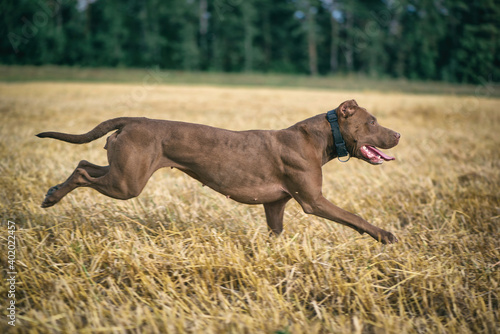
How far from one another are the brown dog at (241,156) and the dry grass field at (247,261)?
41 centimetres

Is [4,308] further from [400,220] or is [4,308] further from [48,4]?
[48,4]

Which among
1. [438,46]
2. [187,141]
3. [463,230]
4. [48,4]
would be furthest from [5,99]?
[438,46]

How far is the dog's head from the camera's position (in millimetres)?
4016

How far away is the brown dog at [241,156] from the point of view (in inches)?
147

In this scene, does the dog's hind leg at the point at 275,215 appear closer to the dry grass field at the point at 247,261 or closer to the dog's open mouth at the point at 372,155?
the dry grass field at the point at 247,261

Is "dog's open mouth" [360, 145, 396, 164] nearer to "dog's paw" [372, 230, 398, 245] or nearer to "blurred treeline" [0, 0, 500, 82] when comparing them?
"dog's paw" [372, 230, 398, 245]

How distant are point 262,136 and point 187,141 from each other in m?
0.67

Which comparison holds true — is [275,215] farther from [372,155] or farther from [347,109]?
[347,109]

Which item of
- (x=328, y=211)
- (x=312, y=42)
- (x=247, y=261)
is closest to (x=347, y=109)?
(x=328, y=211)

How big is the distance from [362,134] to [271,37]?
167 ft

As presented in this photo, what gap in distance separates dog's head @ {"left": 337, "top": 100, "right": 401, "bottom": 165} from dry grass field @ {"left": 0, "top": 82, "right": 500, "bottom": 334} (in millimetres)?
800

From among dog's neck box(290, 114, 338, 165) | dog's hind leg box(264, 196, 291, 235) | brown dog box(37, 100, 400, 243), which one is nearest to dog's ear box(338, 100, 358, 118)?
brown dog box(37, 100, 400, 243)

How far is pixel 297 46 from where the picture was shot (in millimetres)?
52625

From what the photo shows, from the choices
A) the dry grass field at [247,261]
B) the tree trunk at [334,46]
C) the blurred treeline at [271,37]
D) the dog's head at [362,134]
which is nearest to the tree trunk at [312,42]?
the blurred treeline at [271,37]
